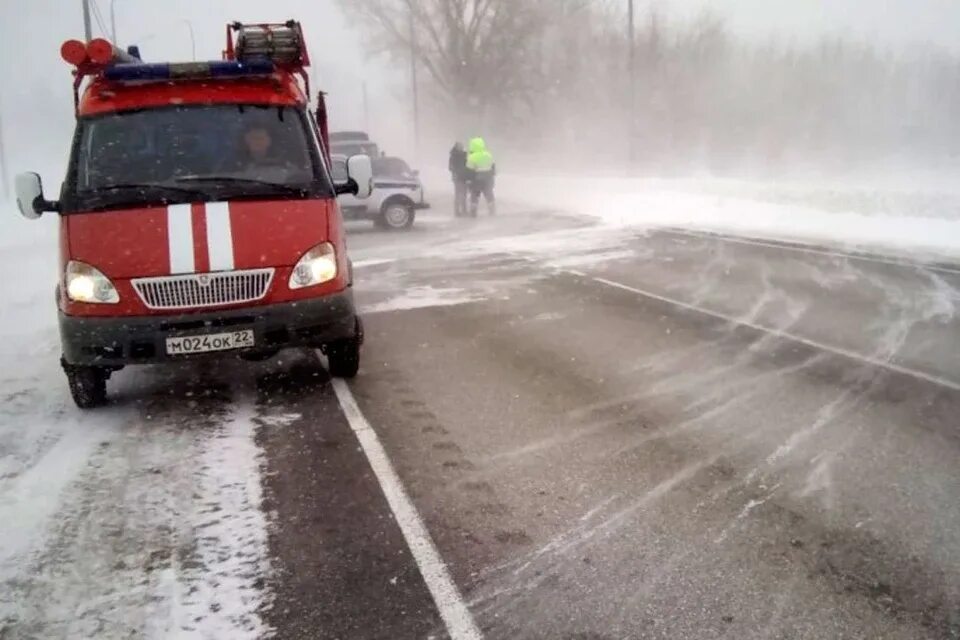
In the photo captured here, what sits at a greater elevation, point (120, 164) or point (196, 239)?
point (120, 164)

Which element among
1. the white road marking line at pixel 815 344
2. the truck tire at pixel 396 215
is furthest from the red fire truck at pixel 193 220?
the truck tire at pixel 396 215

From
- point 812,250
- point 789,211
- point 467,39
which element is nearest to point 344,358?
point 812,250

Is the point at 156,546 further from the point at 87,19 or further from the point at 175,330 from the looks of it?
the point at 87,19

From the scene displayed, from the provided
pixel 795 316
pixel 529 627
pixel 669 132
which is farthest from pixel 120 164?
pixel 669 132

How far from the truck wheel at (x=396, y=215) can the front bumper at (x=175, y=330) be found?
13823mm

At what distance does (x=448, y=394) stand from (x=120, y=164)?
9.47ft

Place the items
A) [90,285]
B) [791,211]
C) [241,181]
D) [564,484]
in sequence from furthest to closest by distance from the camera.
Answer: [791,211]
[241,181]
[90,285]
[564,484]

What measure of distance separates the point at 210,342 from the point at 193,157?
4.97 ft

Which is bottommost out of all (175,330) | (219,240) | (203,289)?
(175,330)

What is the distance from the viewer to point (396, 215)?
19250 millimetres

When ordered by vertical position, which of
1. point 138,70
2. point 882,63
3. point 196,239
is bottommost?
point 196,239

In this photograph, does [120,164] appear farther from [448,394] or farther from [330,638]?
[330,638]

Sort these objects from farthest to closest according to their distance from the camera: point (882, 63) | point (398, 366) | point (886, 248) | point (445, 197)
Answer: point (882, 63), point (445, 197), point (886, 248), point (398, 366)

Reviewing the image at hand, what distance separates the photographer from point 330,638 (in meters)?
2.96
